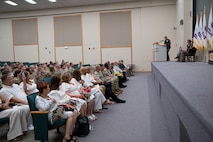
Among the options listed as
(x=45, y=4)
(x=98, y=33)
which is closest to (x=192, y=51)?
(x=98, y=33)

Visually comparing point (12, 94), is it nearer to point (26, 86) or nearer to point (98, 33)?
point (26, 86)

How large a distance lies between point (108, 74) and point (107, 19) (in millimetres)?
7387

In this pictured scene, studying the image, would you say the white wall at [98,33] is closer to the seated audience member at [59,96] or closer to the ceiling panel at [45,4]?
the ceiling panel at [45,4]

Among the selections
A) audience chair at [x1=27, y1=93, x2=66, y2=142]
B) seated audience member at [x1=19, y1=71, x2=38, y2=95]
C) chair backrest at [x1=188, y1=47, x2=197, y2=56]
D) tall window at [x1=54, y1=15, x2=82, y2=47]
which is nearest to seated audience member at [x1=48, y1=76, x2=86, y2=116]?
audience chair at [x1=27, y1=93, x2=66, y2=142]

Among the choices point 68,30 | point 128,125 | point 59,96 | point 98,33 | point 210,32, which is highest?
point 68,30

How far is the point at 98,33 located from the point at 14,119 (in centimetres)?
1103

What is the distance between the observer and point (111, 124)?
3775mm

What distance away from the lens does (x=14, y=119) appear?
313 cm

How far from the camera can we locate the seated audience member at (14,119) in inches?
123

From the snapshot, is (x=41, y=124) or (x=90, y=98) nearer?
(x=41, y=124)

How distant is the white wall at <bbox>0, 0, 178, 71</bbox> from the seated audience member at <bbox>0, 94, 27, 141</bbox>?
1043 centimetres

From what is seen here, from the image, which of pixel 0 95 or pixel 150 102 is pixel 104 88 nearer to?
pixel 150 102

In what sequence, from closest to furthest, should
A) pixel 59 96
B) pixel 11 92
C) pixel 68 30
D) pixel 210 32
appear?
pixel 59 96
pixel 11 92
pixel 210 32
pixel 68 30

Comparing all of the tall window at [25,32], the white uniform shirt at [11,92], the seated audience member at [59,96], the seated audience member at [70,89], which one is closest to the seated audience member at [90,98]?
the seated audience member at [70,89]
